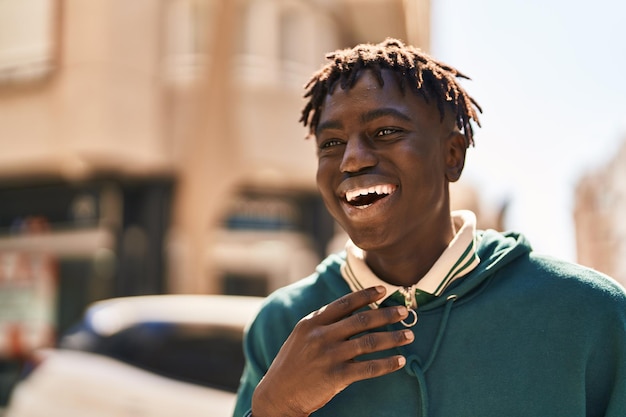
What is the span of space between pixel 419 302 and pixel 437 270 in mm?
84

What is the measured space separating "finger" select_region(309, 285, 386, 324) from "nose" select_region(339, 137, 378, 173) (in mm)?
272

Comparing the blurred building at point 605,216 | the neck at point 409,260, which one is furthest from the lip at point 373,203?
the blurred building at point 605,216

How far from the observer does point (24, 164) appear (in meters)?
10.7

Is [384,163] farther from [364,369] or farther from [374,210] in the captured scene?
[364,369]

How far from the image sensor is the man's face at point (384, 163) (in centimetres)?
154

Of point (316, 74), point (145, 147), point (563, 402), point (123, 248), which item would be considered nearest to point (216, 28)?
point (145, 147)

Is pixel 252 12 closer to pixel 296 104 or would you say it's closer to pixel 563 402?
pixel 296 104

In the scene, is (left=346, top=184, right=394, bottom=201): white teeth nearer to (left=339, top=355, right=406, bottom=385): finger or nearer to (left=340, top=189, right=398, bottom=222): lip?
(left=340, top=189, right=398, bottom=222): lip

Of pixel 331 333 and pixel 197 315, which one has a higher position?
pixel 331 333

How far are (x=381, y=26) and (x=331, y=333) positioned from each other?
12.3 m

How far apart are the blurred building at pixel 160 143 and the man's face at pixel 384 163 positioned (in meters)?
7.41

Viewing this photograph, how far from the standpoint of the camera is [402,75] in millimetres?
1592

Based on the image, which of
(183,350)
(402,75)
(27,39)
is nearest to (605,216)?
(27,39)

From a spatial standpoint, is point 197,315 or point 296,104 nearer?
point 197,315
